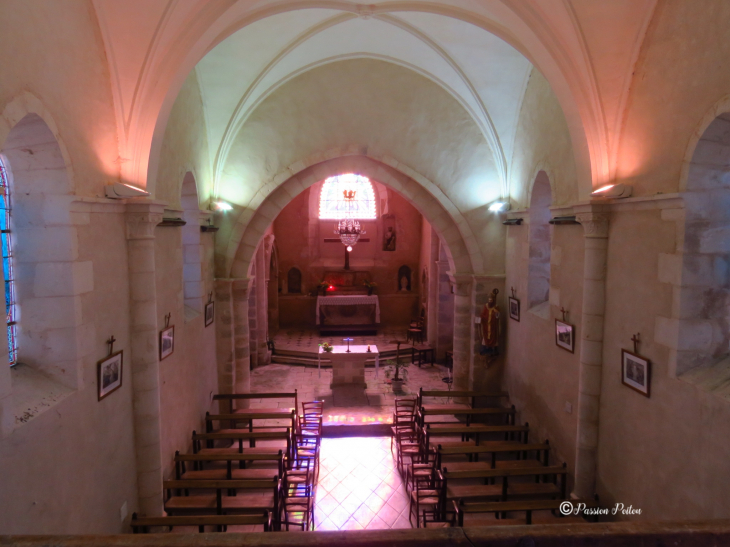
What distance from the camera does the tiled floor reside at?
22.9 feet

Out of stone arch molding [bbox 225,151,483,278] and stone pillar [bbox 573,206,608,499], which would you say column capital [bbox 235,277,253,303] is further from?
stone pillar [bbox 573,206,608,499]

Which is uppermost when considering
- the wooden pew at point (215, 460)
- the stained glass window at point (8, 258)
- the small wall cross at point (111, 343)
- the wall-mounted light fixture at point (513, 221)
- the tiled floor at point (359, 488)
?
the wall-mounted light fixture at point (513, 221)

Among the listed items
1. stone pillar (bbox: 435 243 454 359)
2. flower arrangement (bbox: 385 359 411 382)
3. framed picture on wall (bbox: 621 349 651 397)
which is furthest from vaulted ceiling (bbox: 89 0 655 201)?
flower arrangement (bbox: 385 359 411 382)

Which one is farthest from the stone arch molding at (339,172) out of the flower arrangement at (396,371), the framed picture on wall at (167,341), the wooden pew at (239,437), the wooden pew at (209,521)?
the wooden pew at (209,521)

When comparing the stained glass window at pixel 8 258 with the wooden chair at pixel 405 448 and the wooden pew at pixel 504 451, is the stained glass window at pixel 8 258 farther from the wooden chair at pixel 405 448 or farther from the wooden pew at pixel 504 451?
the wooden chair at pixel 405 448

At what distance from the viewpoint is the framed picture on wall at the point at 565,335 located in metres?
6.92

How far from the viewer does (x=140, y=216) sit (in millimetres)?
5590

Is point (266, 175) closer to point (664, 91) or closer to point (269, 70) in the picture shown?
point (269, 70)

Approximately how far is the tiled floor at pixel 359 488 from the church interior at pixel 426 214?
0.06 metres

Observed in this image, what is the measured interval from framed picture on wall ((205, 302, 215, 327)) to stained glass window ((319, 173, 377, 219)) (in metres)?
9.93

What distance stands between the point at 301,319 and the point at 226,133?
1036 centimetres

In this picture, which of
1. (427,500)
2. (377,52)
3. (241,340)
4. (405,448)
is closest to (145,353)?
(427,500)

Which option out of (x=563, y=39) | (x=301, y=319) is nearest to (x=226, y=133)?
(x=563, y=39)

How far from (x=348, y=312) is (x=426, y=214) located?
25.3ft
